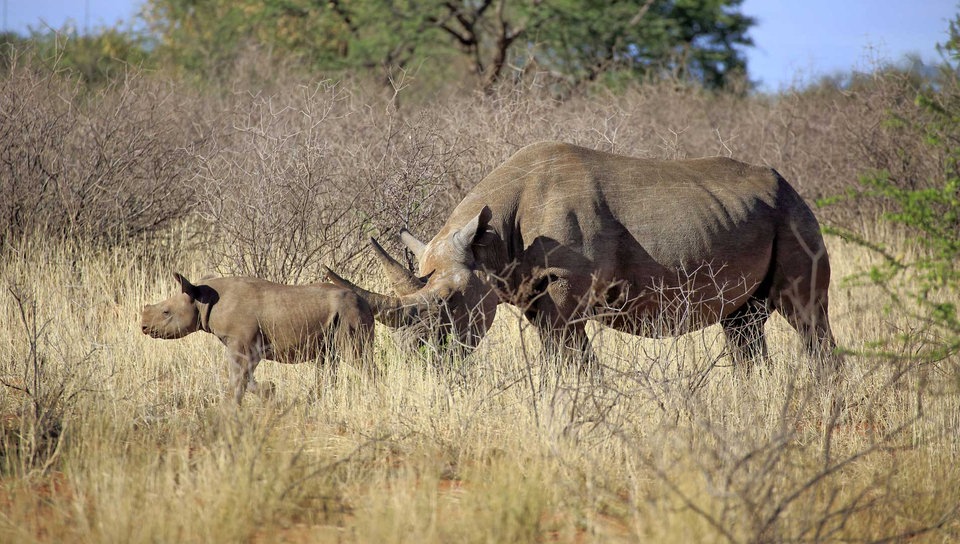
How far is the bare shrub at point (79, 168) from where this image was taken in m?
8.97

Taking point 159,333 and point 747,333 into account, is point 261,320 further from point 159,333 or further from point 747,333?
point 747,333

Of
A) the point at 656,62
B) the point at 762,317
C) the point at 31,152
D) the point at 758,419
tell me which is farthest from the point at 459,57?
the point at 758,419

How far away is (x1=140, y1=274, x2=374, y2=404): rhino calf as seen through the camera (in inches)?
210

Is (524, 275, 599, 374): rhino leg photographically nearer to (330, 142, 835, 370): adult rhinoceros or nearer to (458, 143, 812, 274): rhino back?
(330, 142, 835, 370): adult rhinoceros

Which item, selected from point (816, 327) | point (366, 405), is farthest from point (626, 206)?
point (366, 405)

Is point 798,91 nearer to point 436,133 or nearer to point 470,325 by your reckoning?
point 436,133

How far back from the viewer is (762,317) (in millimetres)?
7094

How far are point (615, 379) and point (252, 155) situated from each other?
12.5 ft

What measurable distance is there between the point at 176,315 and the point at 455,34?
1651 cm

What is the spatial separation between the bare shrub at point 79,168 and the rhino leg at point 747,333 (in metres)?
4.89

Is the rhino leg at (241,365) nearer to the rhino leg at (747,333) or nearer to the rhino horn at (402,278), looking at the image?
the rhino horn at (402,278)

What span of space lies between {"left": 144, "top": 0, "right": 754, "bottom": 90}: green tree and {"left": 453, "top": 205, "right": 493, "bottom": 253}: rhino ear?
15.0 metres

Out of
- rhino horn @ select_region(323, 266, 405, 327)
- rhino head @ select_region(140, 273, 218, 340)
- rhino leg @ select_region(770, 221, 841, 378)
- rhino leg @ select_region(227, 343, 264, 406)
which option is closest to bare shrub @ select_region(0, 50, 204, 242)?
rhino head @ select_region(140, 273, 218, 340)

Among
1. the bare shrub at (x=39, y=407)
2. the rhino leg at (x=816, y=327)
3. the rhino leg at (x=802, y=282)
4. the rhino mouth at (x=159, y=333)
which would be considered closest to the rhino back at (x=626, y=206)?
the rhino leg at (x=802, y=282)
